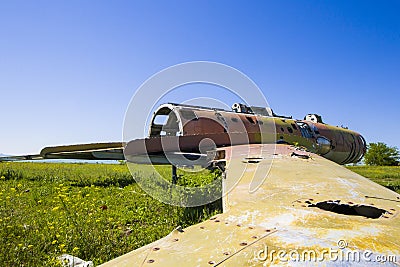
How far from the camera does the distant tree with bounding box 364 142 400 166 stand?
1731 inches

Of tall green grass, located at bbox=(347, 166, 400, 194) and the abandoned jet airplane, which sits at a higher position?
the abandoned jet airplane

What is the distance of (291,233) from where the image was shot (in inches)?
73.8

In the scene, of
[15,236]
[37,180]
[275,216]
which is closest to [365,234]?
[275,216]

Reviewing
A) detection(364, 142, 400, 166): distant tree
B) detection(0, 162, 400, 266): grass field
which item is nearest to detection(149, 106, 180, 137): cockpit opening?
detection(0, 162, 400, 266): grass field

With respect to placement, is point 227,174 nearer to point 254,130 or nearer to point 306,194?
point 306,194

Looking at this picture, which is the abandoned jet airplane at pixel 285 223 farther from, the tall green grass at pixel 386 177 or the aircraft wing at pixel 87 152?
the tall green grass at pixel 386 177

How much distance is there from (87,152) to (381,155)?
47.0 meters

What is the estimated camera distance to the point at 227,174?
4492mm

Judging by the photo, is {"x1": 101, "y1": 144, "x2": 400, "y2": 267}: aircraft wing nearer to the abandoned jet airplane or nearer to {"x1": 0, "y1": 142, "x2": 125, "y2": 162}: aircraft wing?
the abandoned jet airplane

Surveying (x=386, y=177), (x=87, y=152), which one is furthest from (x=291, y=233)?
(x=386, y=177)

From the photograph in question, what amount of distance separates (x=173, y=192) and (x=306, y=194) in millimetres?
5043

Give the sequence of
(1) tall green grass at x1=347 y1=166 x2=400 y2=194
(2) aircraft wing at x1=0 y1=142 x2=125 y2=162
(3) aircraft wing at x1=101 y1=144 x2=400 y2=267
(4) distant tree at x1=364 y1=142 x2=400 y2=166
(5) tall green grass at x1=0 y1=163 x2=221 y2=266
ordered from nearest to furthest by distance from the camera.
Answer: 1. (3) aircraft wing at x1=101 y1=144 x2=400 y2=267
2. (5) tall green grass at x1=0 y1=163 x2=221 y2=266
3. (2) aircraft wing at x1=0 y1=142 x2=125 y2=162
4. (1) tall green grass at x1=347 y1=166 x2=400 y2=194
5. (4) distant tree at x1=364 y1=142 x2=400 y2=166

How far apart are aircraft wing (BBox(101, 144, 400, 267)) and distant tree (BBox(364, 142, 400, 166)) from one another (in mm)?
47140

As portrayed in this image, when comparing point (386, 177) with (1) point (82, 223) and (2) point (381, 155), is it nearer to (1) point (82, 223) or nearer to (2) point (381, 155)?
(1) point (82, 223)
